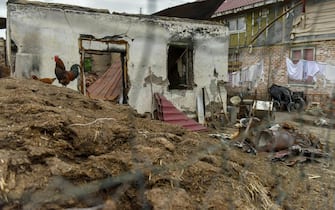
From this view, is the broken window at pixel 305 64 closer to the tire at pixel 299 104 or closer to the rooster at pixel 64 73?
the tire at pixel 299 104

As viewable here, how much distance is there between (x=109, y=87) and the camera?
7.01m

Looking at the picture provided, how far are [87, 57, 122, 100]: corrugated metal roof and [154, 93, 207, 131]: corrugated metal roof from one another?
82 cm

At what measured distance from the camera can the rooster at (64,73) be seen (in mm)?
5750

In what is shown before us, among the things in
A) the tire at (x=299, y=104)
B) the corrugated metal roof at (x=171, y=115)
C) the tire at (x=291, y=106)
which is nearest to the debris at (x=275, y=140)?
the tire at (x=299, y=104)

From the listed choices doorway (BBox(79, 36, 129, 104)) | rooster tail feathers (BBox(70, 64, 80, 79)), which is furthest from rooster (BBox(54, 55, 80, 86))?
doorway (BBox(79, 36, 129, 104))

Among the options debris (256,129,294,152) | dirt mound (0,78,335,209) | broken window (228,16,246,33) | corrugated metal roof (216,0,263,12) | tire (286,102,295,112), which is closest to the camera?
dirt mound (0,78,335,209)

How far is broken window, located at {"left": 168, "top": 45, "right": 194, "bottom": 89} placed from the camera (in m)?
7.23

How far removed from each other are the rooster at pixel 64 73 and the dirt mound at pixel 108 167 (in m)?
3.79

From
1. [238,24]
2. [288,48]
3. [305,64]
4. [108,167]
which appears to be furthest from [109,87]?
[238,24]

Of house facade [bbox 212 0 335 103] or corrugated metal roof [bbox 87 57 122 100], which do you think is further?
house facade [bbox 212 0 335 103]

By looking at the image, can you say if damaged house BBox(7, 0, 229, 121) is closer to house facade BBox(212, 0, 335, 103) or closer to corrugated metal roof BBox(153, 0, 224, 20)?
corrugated metal roof BBox(153, 0, 224, 20)

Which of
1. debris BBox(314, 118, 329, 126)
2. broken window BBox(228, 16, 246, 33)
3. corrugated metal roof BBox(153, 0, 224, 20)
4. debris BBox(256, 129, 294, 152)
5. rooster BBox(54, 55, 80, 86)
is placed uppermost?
broken window BBox(228, 16, 246, 33)

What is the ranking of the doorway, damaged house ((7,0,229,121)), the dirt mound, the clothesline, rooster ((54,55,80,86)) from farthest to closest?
the clothesline
the doorway
rooster ((54,55,80,86))
damaged house ((7,0,229,121))
the dirt mound

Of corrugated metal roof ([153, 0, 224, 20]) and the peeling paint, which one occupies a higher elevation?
corrugated metal roof ([153, 0, 224, 20])
